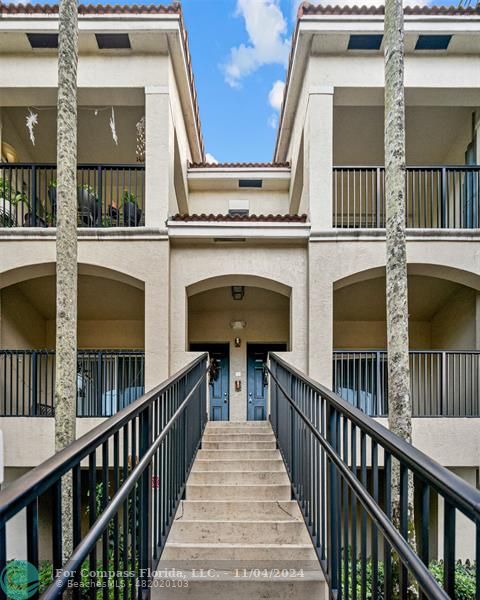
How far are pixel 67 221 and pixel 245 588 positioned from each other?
454 centimetres

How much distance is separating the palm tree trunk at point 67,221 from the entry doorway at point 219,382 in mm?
5541

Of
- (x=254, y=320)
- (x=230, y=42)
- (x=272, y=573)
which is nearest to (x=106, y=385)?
(x=254, y=320)

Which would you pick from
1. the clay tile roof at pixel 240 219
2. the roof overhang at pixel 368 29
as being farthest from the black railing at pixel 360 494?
the roof overhang at pixel 368 29

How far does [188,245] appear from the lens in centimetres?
823

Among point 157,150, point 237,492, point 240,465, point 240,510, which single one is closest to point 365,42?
point 157,150

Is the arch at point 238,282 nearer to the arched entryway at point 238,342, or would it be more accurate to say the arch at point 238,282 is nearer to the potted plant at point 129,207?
the potted plant at point 129,207

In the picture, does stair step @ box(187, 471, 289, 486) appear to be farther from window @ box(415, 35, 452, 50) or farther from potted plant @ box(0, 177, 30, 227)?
window @ box(415, 35, 452, 50)

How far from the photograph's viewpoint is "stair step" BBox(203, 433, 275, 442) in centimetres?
621

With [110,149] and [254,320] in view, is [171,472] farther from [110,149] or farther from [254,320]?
[110,149]

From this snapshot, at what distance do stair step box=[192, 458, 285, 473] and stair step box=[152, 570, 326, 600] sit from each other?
5.60 feet

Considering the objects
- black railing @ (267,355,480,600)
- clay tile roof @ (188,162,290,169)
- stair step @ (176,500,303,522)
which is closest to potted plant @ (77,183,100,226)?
clay tile roof @ (188,162,290,169)

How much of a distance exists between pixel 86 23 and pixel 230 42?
3188cm

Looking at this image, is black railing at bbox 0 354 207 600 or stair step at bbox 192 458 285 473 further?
stair step at bbox 192 458 285 473

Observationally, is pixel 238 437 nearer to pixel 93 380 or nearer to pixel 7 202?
pixel 93 380
